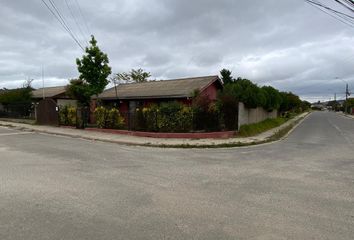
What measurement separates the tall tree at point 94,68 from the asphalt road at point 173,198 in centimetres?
1360

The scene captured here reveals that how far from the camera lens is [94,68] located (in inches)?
906

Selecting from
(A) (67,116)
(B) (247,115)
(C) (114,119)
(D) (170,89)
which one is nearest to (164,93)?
(D) (170,89)

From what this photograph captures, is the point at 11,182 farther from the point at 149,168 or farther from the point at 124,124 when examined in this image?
the point at 124,124

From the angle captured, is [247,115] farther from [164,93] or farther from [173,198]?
[173,198]

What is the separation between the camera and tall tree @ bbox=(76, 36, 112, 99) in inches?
900

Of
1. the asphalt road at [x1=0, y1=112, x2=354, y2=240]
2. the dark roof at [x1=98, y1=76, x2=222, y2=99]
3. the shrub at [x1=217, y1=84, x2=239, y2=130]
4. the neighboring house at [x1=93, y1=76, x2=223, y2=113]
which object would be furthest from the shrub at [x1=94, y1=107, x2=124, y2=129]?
the asphalt road at [x1=0, y1=112, x2=354, y2=240]

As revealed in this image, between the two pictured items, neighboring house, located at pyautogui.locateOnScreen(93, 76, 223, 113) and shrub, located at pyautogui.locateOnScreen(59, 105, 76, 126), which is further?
neighboring house, located at pyautogui.locateOnScreen(93, 76, 223, 113)

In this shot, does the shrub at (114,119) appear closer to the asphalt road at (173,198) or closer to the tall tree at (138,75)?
the asphalt road at (173,198)

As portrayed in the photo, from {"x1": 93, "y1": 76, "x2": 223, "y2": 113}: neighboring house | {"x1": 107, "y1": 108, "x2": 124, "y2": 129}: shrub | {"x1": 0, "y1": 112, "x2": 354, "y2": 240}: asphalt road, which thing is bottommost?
{"x1": 0, "y1": 112, "x2": 354, "y2": 240}: asphalt road

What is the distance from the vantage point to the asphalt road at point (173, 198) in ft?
14.0

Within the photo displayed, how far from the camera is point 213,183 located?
7.04 m

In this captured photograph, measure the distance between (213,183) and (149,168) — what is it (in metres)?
2.30

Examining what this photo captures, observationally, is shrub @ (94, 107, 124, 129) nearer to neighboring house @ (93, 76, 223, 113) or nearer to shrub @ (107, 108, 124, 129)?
shrub @ (107, 108, 124, 129)

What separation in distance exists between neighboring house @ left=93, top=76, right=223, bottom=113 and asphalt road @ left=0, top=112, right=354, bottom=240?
12.5 m
